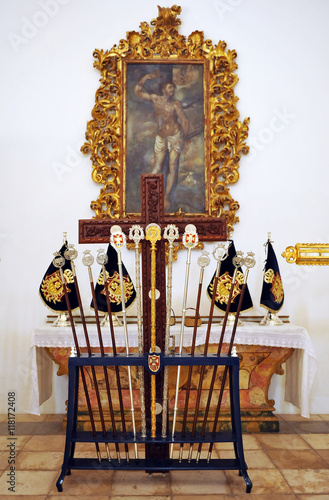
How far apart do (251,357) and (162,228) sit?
1.83m

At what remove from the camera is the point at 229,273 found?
430 cm

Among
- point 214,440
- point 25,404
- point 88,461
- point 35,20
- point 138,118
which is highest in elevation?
point 35,20

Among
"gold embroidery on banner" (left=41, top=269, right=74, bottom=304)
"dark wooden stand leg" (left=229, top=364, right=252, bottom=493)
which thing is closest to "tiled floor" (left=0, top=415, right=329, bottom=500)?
"dark wooden stand leg" (left=229, top=364, right=252, bottom=493)

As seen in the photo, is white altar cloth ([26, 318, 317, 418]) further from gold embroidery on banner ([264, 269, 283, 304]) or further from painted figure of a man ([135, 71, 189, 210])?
painted figure of a man ([135, 71, 189, 210])

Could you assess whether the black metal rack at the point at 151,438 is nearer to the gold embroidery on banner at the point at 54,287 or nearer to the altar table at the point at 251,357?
the altar table at the point at 251,357

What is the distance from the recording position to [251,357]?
4.14 meters

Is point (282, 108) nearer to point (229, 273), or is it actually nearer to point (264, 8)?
point (264, 8)

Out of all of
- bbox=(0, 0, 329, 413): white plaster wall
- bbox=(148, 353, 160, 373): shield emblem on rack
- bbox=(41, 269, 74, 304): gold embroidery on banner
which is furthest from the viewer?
bbox=(0, 0, 329, 413): white plaster wall

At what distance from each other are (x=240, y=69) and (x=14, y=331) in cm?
374

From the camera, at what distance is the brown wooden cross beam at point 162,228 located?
9.59 ft

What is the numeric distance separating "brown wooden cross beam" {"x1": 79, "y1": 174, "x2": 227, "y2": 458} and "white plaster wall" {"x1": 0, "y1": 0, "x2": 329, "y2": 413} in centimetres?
191

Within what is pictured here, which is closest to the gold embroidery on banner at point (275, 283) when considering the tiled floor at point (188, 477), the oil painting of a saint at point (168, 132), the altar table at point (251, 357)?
the altar table at point (251, 357)

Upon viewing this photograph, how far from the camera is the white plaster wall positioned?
15.9 feet

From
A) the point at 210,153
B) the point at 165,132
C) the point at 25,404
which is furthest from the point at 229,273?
the point at 25,404
